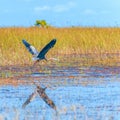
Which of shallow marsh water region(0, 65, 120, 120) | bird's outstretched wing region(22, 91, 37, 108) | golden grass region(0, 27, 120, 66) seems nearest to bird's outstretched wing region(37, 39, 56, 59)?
shallow marsh water region(0, 65, 120, 120)

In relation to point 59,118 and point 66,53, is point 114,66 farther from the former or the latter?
point 59,118

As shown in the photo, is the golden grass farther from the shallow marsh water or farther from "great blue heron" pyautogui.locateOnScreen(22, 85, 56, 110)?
"great blue heron" pyautogui.locateOnScreen(22, 85, 56, 110)

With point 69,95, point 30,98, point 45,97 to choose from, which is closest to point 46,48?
point 69,95

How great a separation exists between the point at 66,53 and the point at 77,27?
5351 mm

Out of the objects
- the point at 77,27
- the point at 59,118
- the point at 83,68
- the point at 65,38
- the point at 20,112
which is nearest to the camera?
the point at 59,118

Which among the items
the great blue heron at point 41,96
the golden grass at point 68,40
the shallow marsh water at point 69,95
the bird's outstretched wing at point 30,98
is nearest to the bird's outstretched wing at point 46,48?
the shallow marsh water at point 69,95

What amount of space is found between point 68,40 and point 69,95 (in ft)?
35.4

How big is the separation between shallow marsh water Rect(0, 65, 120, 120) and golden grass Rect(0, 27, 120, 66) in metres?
3.95

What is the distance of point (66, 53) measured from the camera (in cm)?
1686

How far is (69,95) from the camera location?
28.5 feet

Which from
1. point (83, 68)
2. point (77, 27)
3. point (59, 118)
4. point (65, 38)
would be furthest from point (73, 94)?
point (77, 27)

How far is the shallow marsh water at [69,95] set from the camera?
7046 mm

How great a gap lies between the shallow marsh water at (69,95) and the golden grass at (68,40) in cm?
395

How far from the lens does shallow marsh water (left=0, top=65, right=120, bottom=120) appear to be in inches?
277
